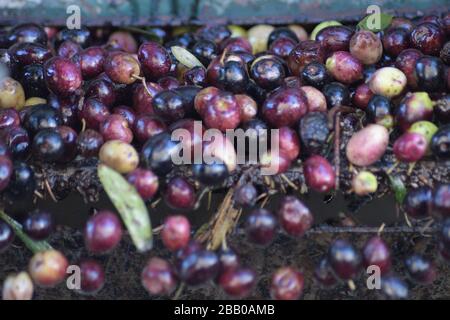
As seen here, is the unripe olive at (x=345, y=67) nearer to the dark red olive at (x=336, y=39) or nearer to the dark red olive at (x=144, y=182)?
the dark red olive at (x=336, y=39)

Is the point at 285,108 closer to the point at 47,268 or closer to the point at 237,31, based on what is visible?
the point at 47,268

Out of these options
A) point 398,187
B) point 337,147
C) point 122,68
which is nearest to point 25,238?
point 122,68

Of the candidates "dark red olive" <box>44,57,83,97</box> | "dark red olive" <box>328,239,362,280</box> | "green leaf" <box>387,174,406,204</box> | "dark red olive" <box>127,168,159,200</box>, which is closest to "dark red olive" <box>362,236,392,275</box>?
"dark red olive" <box>328,239,362,280</box>

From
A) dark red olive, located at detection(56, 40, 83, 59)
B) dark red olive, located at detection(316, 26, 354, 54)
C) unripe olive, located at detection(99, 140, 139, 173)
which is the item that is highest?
dark red olive, located at detection(316, 26, 354, 54)

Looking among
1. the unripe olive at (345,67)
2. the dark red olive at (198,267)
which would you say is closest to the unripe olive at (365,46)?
→ the unripe olive at (345,67)

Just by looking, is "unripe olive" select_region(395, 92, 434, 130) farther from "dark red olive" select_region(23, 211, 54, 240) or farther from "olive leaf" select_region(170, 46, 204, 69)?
"dark red olive" select_region(23, 211, 54, 240)

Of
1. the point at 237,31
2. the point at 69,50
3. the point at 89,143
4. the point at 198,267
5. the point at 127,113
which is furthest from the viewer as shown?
the point at 237,31

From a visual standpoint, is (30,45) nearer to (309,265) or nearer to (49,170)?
(49,170)
